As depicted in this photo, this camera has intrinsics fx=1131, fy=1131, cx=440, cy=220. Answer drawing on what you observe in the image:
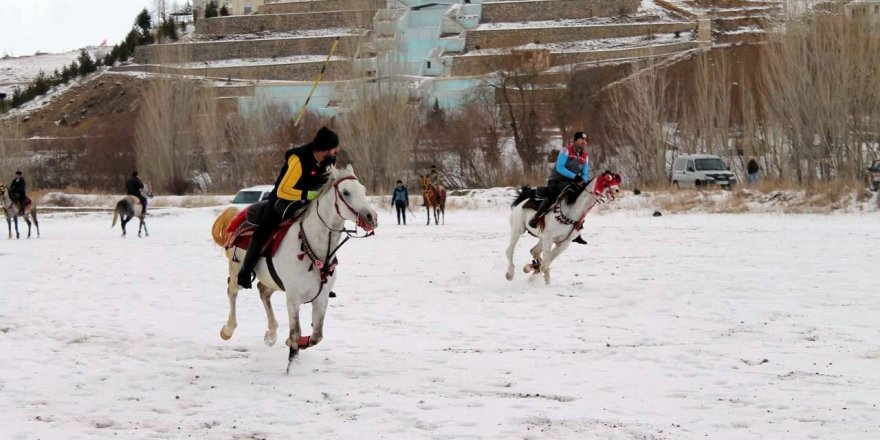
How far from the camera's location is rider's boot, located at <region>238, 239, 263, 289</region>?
959 cm

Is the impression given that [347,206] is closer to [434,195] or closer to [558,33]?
[434,195]

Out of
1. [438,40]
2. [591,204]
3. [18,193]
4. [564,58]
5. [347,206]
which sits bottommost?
[18,193]

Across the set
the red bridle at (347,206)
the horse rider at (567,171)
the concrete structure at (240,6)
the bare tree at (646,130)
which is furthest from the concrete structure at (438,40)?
the red bridle at (347,206)

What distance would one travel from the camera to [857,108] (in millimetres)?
37875

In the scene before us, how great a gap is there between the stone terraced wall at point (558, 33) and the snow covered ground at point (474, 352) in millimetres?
65729

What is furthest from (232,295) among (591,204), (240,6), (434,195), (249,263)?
(240,6)

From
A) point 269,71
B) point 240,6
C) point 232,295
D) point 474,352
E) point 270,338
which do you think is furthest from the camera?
point 240,6

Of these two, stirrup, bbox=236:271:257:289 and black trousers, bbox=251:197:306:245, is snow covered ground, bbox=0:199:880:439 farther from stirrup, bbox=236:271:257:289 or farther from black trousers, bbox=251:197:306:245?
black trousers, bbox=251:197:306:245

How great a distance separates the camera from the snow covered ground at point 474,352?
24.1 ft

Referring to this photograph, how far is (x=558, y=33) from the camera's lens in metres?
85.3

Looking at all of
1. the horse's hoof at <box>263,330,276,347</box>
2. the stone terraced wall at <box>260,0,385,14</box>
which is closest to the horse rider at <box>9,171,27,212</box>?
the horse's hoof at <box>263,330,276,347</box>

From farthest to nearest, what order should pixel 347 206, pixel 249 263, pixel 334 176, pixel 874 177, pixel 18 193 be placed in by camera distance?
pixel 874 177, pixel 18 193, pixel 249 263, pixel 334 176, pixel 347 206

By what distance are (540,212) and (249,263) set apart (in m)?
6.64

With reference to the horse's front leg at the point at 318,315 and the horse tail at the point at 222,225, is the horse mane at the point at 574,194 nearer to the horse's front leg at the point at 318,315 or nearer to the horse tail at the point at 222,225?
the horse tail at the point at 222,225
